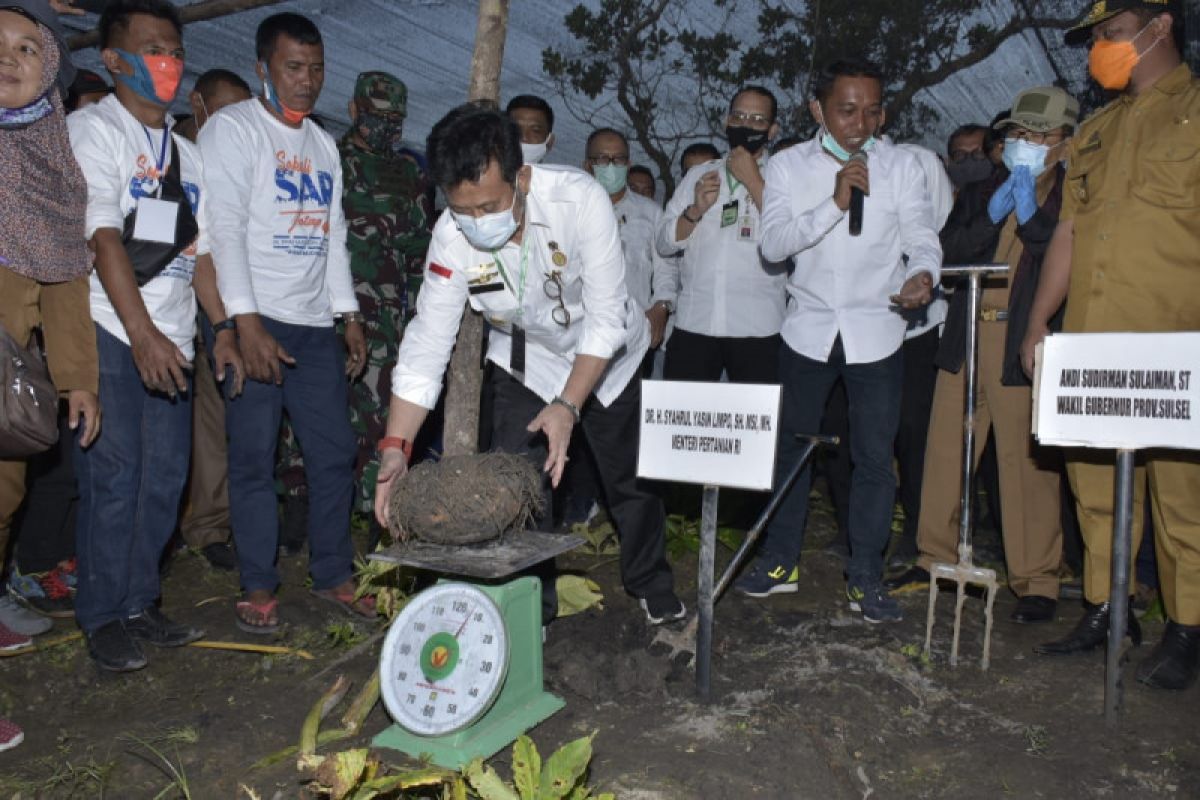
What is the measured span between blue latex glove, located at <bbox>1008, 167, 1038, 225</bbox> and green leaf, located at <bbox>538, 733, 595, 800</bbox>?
2851mm

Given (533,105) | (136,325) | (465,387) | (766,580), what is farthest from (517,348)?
(533,105)

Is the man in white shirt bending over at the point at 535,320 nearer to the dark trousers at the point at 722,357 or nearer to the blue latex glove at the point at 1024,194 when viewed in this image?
the dark trousers at the point at 722,357

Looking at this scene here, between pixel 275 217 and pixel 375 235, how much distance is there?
795 millimetres

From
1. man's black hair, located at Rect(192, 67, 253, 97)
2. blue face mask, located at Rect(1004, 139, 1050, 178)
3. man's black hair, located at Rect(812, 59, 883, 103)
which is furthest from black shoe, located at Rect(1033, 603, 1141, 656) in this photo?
man's black hair, located at Rect(192, 67, 253, 97)

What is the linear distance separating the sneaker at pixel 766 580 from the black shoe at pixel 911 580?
1.51 ft

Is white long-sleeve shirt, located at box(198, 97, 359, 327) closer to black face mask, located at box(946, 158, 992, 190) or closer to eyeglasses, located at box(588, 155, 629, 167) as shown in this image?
eyeglasses, located at box(588, 155, 629, 167)

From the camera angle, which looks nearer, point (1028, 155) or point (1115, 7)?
point (1115, 7)

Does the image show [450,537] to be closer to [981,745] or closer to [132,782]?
[132,782]

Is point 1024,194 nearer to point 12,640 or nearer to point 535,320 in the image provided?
point 535,320

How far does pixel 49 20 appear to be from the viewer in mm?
2891

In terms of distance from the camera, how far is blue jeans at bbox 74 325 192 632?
326cm

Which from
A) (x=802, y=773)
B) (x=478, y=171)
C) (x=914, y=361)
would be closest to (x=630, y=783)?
(x=802, y=773)

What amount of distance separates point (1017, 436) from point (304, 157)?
327 centimetres

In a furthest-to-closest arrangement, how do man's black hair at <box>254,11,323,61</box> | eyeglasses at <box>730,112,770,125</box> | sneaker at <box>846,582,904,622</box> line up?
eyeglasses at <box>730,112,770,125</box>
sneaker at <box>846,582,904,622</box>
man's black hair at <box>254,11,323,61</box>
